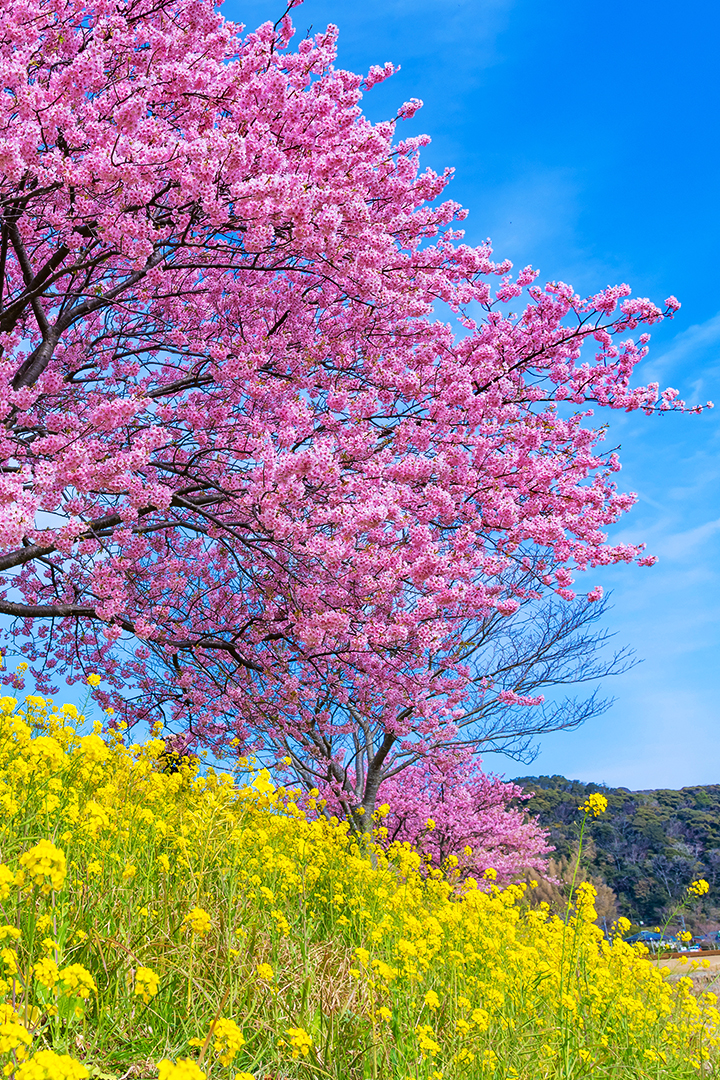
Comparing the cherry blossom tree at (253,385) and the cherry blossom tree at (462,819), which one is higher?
the cherry blossom tree at (253,385)

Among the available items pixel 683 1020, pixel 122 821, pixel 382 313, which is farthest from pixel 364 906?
pixel 382 313

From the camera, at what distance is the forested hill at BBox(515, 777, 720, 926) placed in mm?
35781

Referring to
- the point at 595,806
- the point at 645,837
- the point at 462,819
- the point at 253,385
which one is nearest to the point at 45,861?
the point at 595,806

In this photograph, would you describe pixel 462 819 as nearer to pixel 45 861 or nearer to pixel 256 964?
pixel 256 964

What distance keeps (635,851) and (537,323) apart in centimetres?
3711

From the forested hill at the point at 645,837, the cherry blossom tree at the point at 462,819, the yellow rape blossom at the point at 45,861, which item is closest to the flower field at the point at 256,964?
the yellow rape blossom at the point at 45,861

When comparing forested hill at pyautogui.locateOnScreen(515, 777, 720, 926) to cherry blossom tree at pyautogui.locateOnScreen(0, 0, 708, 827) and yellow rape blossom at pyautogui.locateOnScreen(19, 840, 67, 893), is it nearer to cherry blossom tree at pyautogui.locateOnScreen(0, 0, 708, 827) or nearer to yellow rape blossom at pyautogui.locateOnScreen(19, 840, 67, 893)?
cherry blossom tree at pyautogui.locateOnScreen(0, 0, 708, 827)

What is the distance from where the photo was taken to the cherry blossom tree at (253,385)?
718 cm

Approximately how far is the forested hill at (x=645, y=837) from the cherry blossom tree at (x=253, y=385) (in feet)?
74.9

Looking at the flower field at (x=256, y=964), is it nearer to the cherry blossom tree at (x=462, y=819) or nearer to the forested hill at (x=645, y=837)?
the cherry blossom tree at (x=462, y=819)

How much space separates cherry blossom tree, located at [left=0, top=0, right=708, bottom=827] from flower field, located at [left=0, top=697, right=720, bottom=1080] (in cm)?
242

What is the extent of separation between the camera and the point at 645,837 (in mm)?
42375

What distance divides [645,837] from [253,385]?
42.6 metres

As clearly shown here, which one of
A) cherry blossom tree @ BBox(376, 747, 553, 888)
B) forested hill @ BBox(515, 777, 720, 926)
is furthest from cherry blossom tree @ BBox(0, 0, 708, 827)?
forested hill @ BBox(515, 777, 720, 926)
